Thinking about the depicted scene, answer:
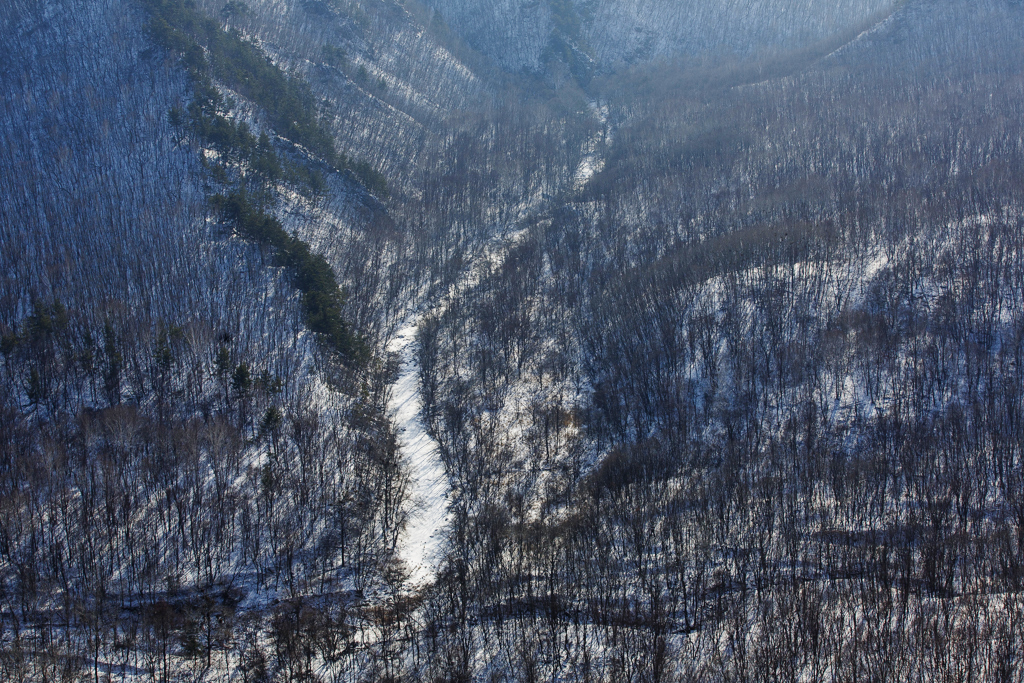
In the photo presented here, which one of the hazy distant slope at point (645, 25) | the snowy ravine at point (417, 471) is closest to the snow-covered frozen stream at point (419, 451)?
the snowy ravine at point (417, 471)

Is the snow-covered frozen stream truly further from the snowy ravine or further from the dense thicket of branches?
the dense thicket of branches

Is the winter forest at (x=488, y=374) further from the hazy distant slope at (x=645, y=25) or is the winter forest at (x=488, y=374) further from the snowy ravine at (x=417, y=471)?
the hazy distant slope at (x=645, y=25)

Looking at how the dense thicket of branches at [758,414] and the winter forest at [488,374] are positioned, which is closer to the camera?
the dense thicket of branches at [758,414]

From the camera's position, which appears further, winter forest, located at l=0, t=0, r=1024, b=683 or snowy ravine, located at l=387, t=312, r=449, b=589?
snowy ravine, located at l=387, t=312, r=449, b=589

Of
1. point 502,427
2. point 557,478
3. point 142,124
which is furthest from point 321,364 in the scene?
point 142,124

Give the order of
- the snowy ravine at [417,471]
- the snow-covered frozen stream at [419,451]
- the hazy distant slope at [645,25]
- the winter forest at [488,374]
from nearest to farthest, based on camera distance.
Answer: the winter forest at [488,374] → the snowy ravine at [417,471] → the snow-covered frozen stream at [419,451] → the hazy distant slope at [645,25]

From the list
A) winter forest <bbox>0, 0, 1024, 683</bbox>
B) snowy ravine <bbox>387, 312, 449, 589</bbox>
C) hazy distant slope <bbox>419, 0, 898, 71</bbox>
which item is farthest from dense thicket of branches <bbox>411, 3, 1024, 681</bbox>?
hazy distant slope <bbox>419, 0, 898, 71</bbox>
